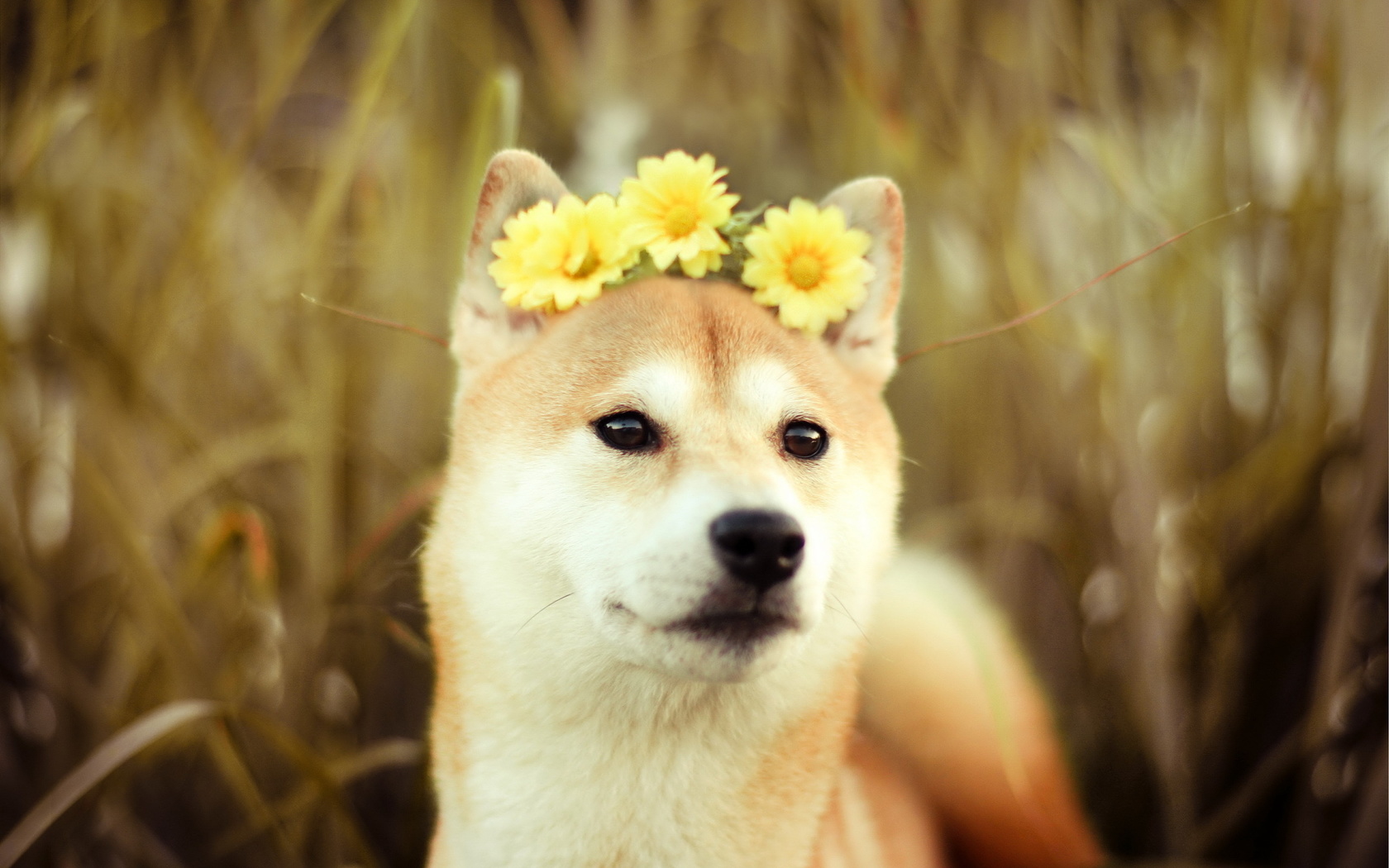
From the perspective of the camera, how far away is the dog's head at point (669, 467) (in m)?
0.53

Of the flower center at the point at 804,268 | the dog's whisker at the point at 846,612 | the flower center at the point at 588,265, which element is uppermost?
the flower center at the point at 588,265

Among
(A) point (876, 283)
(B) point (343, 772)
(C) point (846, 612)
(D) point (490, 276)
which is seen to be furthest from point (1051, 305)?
(B) point (343, 772)

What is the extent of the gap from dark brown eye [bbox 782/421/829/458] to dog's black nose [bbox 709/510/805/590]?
0.10 meters

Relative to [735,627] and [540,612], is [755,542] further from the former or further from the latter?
[540,612]

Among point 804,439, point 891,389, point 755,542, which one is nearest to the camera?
point 755,542

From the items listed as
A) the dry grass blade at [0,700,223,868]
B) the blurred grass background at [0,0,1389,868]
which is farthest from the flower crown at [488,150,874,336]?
the dry grass blade at [0,700,223,868]

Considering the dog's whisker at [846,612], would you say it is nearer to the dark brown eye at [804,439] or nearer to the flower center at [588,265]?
the dark brown eye at [804,439]

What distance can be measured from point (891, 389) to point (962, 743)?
1.18ft

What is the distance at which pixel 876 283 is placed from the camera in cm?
67

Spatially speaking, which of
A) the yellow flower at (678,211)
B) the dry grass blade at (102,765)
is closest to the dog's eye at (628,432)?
the yellow flower at (678,211)

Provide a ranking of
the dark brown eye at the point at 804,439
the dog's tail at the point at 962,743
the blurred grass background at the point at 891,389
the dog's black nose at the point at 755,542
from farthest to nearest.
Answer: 1. the blurred grass background at the point at 891,389
2. the dog's tail at the point at 962,743
3. the dark brown eye at the point at 804,439
4. the dog's black nose at the point at 755,542

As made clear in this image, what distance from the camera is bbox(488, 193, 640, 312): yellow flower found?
595 millimetres

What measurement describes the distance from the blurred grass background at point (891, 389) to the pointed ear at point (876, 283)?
219mm

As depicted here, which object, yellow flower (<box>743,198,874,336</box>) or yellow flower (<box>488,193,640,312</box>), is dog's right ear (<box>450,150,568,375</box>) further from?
yellow flower (<box>743,198,874,336</box>)
